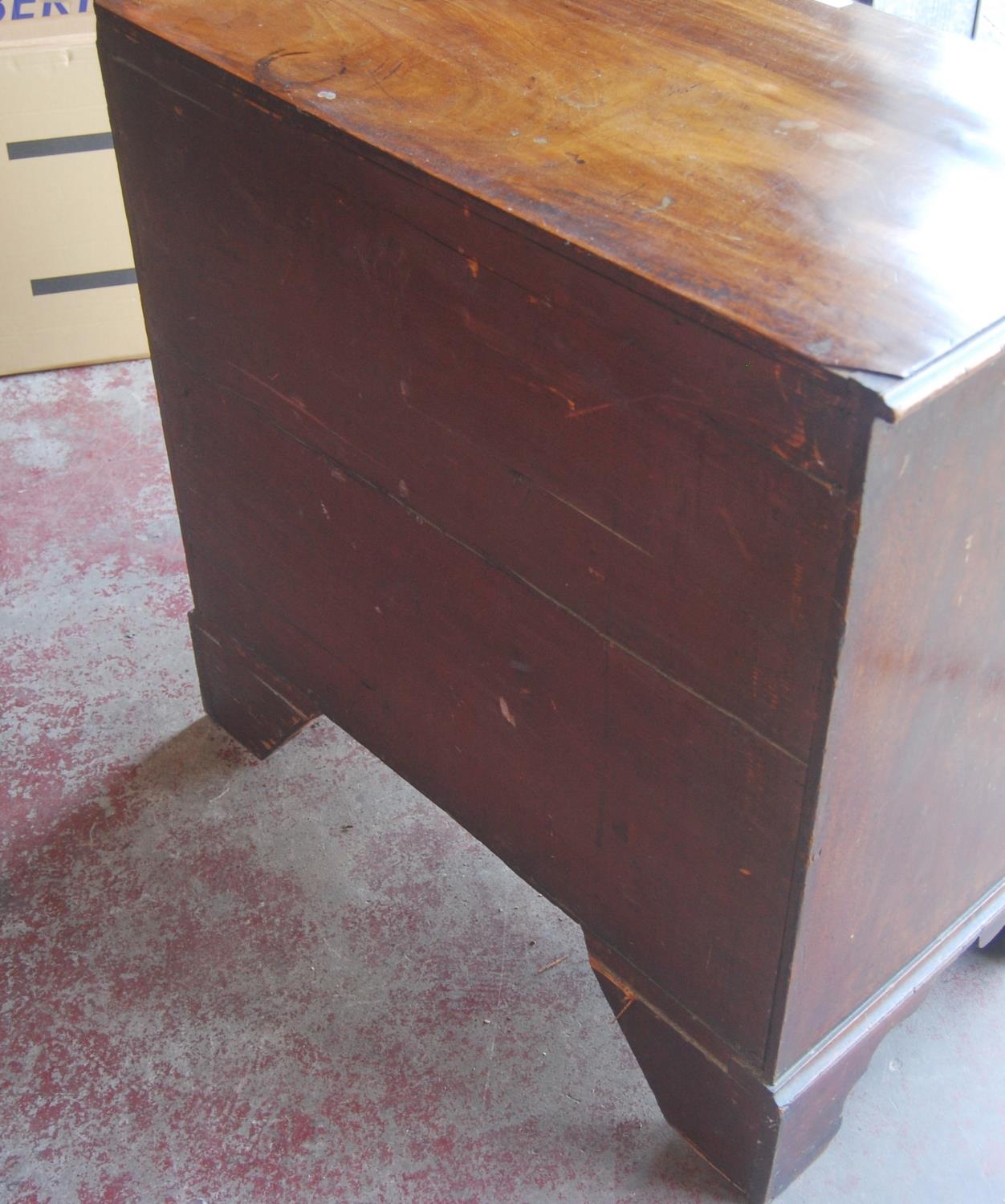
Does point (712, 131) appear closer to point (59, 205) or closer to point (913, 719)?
point (913, 719)

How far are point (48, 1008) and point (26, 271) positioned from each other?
1448mm

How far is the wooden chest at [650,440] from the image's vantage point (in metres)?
0.95

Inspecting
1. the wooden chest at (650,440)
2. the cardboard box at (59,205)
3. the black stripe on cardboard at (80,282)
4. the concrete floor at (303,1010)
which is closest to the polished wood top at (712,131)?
the wooden chest at (650,440)

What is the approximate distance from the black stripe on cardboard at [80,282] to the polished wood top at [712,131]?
1233 millimetres

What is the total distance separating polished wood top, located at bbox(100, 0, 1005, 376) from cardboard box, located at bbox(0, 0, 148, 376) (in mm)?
1078

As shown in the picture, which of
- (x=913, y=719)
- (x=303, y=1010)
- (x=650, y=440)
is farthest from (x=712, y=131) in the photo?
(x=303, y=1010)

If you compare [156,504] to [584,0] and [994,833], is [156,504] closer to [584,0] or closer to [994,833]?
[584,0]

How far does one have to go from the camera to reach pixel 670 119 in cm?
118

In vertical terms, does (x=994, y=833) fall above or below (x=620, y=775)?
below

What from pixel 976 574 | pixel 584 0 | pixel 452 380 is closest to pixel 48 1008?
pixel 452 380

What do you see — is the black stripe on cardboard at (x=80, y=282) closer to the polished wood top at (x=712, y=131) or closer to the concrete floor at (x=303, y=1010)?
the concrete floor at (x=303, y=1010)

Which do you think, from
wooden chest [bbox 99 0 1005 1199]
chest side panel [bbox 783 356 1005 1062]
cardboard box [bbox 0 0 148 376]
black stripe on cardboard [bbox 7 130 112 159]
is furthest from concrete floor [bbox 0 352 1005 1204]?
black stripe on cardboard [bbox 7 130 112 159]

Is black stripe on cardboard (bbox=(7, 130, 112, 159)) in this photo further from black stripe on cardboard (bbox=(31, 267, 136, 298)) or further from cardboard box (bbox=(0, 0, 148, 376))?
black stripe on cardboard (bbox=(31, 267, 136, 298))

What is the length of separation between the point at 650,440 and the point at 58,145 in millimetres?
1761
